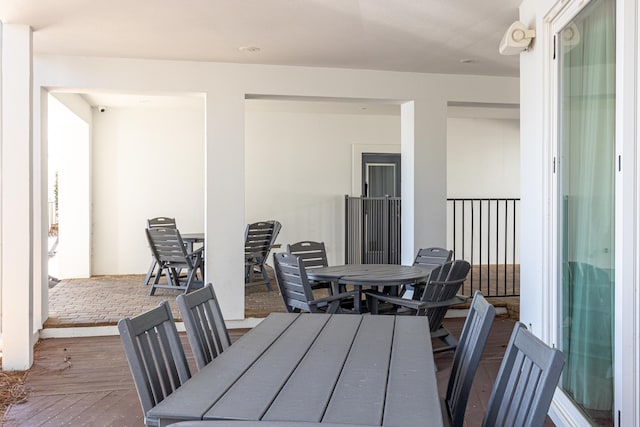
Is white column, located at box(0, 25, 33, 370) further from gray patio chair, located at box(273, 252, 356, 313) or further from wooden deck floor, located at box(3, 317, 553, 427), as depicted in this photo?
gray patio chair, located at box(273, 252, 356, 313)

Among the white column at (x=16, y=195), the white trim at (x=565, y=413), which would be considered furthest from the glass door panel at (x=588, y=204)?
the white column at (x=16, y=195)

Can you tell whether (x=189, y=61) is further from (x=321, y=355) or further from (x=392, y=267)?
(x=321, y=355)

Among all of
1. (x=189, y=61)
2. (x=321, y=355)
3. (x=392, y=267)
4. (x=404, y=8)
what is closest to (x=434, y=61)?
(x=404, y=8)

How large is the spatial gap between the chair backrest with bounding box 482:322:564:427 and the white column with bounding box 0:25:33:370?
368 cm

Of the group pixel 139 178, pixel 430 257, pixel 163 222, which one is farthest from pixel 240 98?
pixel 139 178

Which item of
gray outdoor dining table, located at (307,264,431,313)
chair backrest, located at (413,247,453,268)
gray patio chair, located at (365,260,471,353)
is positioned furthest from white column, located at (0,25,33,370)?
chair backrest, located at (413,247,453,268)

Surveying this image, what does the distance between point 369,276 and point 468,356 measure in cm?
213

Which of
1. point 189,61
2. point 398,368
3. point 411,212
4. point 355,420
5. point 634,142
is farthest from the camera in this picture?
point 411,212

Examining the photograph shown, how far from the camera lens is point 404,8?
12.1 feet

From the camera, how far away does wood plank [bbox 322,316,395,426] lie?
129cm

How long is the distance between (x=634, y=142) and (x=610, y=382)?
3.56 ft

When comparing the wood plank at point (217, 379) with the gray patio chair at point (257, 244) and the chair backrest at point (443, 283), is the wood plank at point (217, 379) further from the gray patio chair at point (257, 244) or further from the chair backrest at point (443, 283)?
the gray patio chair at point (257, 244)

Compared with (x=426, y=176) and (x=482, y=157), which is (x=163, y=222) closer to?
(x=426, y=176)

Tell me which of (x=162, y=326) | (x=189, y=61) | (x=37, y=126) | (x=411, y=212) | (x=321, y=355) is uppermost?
(x=189, y=61)
